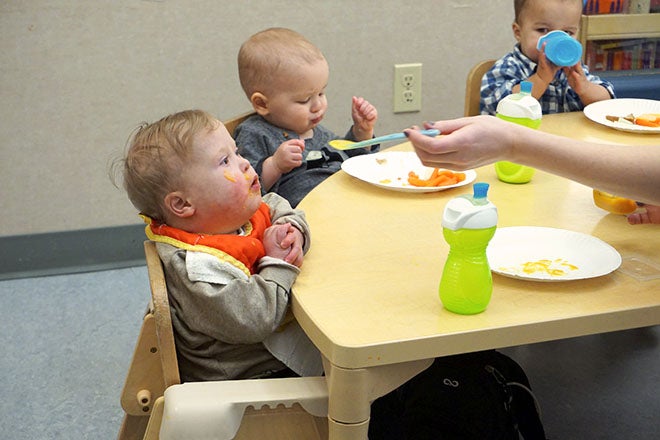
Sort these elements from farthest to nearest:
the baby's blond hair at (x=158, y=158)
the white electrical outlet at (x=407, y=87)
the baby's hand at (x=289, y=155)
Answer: the white electrical outlet at (x=407, y=87) → the baby's hand at (x=289, y=155) → the baby's blond hair at (x=158, y=158)

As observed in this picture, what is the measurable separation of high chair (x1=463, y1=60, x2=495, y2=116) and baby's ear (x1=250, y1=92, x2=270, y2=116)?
0.57 metres

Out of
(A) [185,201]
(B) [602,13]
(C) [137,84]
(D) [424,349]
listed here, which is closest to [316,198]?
(A) [185,201]

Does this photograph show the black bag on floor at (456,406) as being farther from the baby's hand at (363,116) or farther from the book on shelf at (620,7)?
the book on shelf at (620,7)

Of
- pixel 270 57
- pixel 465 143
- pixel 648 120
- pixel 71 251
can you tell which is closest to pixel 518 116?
pixel 465 143

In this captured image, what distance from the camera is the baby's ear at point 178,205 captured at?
1229mm

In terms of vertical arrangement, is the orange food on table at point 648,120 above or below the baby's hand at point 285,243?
above

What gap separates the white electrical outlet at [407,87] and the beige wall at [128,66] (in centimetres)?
3

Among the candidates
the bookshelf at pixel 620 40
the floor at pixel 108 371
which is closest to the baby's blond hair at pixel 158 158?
the floor at pixel 108 371

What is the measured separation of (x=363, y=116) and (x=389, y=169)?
13.4 inches

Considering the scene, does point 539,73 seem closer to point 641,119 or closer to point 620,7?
point 641,119

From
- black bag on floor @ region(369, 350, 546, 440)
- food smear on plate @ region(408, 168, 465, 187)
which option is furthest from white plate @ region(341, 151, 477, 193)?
black bag on floor @ region(369, 350, 546, 440)

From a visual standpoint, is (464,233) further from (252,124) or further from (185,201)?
(252,124)

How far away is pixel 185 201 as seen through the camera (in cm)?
124

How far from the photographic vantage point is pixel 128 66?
8.31ft
